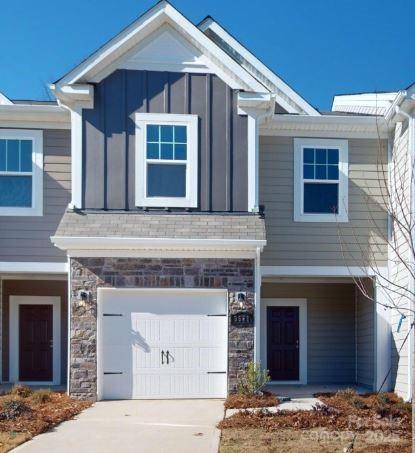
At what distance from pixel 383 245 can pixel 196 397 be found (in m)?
4.95

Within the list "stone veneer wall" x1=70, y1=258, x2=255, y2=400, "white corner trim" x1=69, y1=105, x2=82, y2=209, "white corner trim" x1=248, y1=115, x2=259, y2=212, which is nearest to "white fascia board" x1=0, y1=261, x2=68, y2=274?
"stone veneer wall" x1=70, y1=258, x2=255, y2=400

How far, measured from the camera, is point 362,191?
43.8ft

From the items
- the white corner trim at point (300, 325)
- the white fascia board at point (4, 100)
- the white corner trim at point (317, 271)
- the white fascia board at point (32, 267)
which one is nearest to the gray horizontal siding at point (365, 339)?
the white corner trim at point (317, 271)

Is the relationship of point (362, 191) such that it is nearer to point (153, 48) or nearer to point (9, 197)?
point (153, 48)

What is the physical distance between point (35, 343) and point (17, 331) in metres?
0.49

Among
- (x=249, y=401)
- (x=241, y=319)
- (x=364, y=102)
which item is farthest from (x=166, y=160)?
(x=364, y=102)

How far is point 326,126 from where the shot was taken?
43.7ft

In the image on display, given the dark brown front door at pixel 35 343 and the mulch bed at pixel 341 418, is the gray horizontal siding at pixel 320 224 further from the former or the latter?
the dark brown front door at pixel 35 343

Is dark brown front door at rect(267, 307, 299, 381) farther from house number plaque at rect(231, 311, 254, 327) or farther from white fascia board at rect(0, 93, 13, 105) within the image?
white fascia board at rect(0, 93, 13, 105)

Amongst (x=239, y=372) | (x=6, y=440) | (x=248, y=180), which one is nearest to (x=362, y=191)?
(x=248, y=180)

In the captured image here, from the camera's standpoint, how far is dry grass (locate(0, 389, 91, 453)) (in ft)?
28.0

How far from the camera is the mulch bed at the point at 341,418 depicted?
8.99 meters

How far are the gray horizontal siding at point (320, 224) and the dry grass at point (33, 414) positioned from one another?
479cm

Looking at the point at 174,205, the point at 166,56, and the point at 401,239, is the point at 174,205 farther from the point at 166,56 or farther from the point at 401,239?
the point at 401,239
